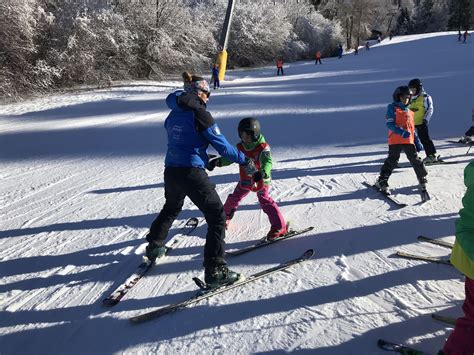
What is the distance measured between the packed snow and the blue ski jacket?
46.2 inches

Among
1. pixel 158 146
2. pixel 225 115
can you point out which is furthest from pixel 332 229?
pixel 225 115

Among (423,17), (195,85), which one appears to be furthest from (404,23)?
(195,85)

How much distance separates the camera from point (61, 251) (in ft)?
14.4

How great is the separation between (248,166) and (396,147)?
9.31ft

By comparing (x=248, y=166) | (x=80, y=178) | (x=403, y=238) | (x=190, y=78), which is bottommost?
(x=403, y=238)

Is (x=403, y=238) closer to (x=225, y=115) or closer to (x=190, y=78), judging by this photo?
(x=190, y=78)

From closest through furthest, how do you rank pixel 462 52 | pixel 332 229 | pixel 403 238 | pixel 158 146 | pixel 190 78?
pixel 190 78
pixel 403 238
pixel 332 229
pixel 158 146
pixel 462 52

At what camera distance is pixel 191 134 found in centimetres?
339

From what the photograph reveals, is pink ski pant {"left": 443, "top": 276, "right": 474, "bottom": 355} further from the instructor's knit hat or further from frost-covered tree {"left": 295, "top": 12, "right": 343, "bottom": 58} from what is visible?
frost-covered tree {"left": 295, "top": 12, "right": 343, "bottom": 58}

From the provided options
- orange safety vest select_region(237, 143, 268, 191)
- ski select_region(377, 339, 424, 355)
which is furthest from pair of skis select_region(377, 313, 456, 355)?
orange safety vest select_region(237, 143, 268, 191)

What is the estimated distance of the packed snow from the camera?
9.80ft

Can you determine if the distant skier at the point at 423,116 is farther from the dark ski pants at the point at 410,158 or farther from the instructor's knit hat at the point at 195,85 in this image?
the instructor's knit hat at the point at 195,85

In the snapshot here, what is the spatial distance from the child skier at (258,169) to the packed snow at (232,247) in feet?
0.84

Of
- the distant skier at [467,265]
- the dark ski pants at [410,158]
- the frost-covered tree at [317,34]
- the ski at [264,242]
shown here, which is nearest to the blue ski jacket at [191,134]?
the ski at [264,242]
